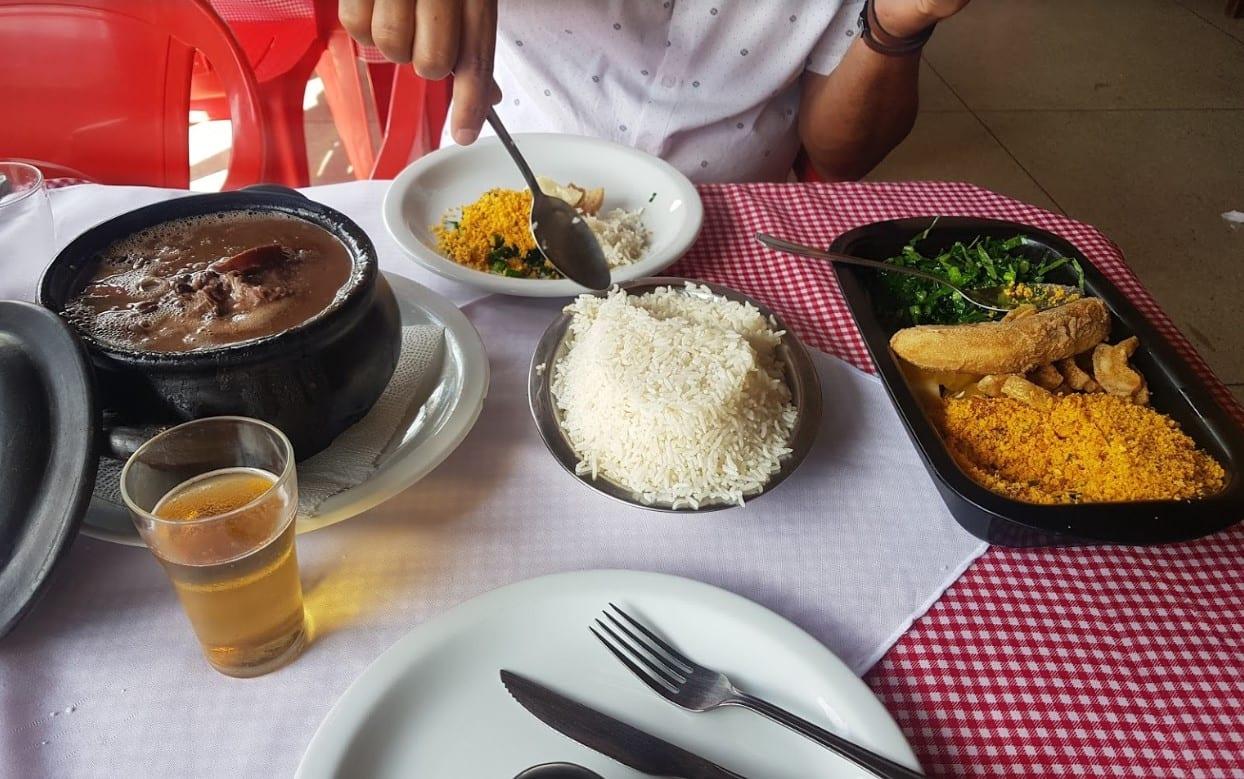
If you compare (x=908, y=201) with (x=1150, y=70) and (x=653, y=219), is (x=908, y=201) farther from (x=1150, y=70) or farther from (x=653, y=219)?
(x=1150, y=70)

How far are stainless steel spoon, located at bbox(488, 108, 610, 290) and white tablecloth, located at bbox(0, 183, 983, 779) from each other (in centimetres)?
20

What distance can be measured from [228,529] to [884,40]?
4.75 ft

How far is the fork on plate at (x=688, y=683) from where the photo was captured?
645mm

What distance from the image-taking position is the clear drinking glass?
1063mm

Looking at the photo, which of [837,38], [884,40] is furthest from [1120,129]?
[884,40]

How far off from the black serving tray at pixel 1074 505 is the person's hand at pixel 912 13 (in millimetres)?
373

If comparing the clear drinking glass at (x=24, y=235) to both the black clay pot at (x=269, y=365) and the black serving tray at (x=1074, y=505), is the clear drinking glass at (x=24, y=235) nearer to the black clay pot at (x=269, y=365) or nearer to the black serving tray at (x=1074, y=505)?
the black clay pot at (x=269, y=365)

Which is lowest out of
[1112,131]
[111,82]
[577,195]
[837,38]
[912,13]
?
[1112,131]

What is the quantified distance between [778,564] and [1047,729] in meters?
0.27

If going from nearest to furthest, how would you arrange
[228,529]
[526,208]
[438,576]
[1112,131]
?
1. [228,529]
2. [438,576]
3. [526,208]
4. [1112,131]

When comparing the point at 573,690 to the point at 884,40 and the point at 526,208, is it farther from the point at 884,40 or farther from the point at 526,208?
the point at 884,40

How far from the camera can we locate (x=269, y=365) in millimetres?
747

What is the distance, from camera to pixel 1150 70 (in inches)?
188

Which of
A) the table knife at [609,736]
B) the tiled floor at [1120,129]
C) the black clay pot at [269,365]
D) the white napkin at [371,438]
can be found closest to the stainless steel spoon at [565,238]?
the white napkin at [371,438]
